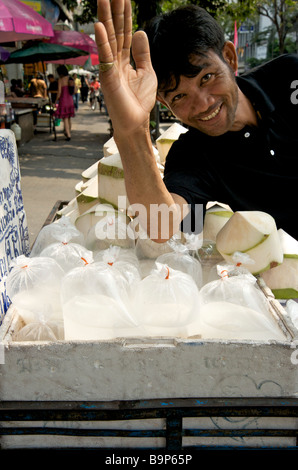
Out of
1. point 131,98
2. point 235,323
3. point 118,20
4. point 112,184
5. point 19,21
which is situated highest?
point 19,21

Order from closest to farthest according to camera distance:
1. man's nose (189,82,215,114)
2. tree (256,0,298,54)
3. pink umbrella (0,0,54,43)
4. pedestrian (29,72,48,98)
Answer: man's nose (189,82,215,114) → pink umbrella (0,0,54,43) → pedestrian (29,72,48,98) → tree (256,0,298,54)

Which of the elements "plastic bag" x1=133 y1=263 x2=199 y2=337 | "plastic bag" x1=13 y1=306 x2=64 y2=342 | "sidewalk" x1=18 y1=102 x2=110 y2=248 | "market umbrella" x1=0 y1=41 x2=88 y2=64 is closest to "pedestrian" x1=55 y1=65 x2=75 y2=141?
"market umbrella" x1=0 y1=41 x2=88 y2=64

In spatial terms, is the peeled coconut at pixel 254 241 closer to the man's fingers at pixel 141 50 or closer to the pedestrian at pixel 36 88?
the man's fingers at pixel 141 50

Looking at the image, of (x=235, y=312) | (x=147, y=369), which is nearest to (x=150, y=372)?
(x=147, y=369)

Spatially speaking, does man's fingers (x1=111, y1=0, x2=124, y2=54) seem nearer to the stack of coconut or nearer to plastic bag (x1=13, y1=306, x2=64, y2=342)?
the stack of coconut

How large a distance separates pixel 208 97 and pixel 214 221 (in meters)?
0.53

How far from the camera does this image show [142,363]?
3.56 feet

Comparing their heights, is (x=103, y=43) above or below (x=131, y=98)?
above

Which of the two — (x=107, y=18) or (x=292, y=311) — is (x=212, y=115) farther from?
(x=292, y=311)

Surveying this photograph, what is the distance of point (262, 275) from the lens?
1.67m

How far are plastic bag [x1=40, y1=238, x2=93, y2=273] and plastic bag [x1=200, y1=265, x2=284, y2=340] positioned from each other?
1.61 feet

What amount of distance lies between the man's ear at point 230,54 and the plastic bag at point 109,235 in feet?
2.85

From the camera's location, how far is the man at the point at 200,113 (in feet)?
4.55

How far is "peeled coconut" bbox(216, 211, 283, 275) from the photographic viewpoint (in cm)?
155
